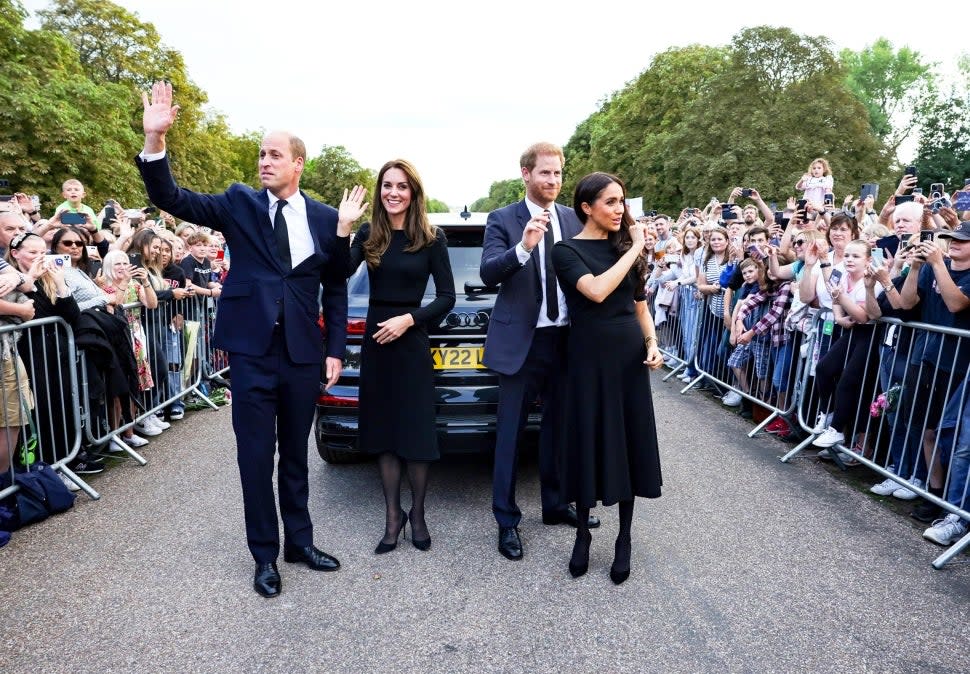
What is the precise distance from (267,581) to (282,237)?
173cm

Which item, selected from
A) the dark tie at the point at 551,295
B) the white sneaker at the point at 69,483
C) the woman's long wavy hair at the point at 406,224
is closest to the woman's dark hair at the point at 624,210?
the dark tie at the point at 551,295

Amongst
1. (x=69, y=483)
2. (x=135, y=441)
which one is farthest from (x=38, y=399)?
(x=135, y=441)

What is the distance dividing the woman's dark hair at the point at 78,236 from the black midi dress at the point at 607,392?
4352 mm

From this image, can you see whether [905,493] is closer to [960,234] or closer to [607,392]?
[960,234]

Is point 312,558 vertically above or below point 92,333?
below

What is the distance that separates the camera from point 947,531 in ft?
14.2

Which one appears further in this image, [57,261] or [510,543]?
[57,261]

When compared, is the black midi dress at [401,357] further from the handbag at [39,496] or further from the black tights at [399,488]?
the handbag at [39,496]

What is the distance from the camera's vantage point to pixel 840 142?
35156 millimetres

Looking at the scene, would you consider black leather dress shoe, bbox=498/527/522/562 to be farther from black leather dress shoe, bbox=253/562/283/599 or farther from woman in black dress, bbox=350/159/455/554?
black leather dress shoe, bbox=253/562/283/599

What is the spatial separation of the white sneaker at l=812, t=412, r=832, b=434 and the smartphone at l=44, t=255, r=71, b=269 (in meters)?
5.95

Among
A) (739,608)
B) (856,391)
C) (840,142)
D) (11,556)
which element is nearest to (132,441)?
(11,556)

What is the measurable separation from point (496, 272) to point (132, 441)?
14.1ft

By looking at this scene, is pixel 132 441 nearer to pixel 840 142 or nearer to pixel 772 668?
pixel 772 668
